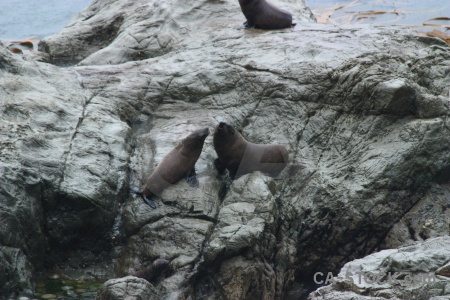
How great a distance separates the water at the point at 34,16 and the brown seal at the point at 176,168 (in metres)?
6.49

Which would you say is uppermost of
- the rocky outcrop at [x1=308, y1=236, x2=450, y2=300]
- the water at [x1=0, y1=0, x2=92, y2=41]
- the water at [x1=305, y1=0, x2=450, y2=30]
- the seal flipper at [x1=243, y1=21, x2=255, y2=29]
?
the rocky outcrop at [x1=308, y1=236, x2=450, y2=300]

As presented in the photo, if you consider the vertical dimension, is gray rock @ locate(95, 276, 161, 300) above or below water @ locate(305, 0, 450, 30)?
above

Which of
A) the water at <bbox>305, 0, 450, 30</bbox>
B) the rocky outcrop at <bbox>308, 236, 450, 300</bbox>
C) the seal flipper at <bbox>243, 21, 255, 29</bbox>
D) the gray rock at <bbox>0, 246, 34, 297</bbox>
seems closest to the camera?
the rocky outcrop at <bbox>308, 236, 450, 300</bbox>

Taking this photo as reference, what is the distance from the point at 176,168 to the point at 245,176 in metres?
0.68

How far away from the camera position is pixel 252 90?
922 cm

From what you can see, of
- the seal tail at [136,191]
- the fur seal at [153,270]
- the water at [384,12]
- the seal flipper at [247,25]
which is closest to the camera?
the fur seal at [153,270]

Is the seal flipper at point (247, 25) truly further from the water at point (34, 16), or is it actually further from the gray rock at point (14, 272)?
the water at point (34, 16)

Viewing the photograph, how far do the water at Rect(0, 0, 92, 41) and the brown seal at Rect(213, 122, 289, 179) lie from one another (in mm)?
6576

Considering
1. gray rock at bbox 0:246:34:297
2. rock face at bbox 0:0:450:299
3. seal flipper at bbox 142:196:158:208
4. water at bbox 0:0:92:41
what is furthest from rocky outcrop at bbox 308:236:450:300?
water at bbox 0:0:92:41

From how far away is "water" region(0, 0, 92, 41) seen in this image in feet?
47.2

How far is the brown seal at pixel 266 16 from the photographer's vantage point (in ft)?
34.7

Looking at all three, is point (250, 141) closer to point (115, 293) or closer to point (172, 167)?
point (172, 167)

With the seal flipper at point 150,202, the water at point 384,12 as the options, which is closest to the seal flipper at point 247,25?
the water at point 384,12

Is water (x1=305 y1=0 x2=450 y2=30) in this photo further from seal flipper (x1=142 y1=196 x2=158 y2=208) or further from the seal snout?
seal flipper (x1=142 y1=196 x2=158 y2=208)
